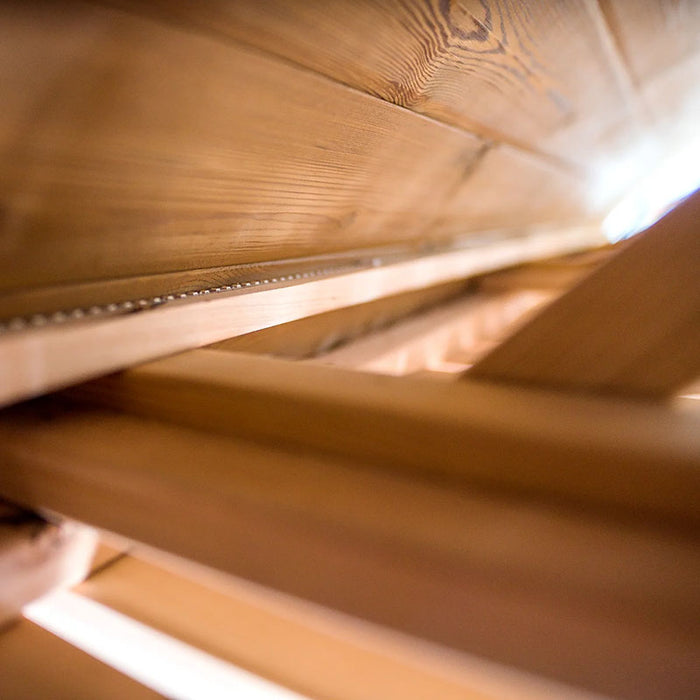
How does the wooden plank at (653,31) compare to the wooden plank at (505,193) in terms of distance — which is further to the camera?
the wooden plank at (505,193)

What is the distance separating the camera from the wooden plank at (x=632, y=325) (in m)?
0.64

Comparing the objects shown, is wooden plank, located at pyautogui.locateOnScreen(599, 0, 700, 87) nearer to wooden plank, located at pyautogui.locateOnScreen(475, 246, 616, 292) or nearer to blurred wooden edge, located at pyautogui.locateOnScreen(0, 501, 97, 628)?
wooden plank, located at pyautogui.locateOnScreen(475, 246, 616, 292)

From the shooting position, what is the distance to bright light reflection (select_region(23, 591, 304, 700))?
83cm

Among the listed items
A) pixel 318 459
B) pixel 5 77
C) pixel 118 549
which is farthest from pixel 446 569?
pixel 118 549

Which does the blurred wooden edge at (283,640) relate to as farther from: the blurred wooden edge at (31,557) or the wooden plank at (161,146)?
the wooden plank at (161,146)

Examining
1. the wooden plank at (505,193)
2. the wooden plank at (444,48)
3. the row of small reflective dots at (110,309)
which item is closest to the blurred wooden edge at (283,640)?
the row of small reflective dots at (110,309)

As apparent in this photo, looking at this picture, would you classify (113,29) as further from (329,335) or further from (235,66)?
(329,335)

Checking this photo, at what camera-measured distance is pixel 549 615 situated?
0.53 m

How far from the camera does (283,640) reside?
3.00 feet

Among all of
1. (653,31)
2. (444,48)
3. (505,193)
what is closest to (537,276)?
(505,193)

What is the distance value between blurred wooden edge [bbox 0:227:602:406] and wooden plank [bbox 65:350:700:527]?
0.19ft

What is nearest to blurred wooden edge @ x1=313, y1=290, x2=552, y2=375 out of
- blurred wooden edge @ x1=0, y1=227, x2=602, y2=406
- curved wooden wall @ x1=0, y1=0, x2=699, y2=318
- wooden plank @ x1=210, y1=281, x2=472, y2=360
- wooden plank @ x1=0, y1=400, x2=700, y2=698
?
wooden plank @ x1=210, y1=281, x2=472, y2=360

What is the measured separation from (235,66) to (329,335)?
114 centimetres

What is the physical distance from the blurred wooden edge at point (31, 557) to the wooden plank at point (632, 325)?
0.77m
